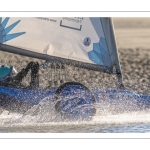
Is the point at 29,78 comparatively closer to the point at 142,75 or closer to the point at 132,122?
the point at 132,122

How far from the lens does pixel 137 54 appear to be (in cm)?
1341

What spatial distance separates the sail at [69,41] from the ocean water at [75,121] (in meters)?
0.73

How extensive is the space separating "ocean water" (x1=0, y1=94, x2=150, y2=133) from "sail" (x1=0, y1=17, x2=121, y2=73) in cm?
73

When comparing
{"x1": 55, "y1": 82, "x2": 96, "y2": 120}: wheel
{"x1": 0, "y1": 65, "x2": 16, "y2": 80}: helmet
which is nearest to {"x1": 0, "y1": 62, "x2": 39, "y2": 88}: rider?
{"x1": 0, "y1": 65, "x2": 16, "y2": 80}: helmet

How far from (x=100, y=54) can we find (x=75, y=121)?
1.23 meters

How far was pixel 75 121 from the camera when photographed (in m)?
7.91

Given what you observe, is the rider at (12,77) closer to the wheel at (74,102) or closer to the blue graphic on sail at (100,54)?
the wheel at (74,102)

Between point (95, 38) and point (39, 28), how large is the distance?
69 cm

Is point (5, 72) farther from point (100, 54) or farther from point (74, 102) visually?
point (100, 54)

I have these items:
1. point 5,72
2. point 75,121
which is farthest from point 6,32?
point 75,121
